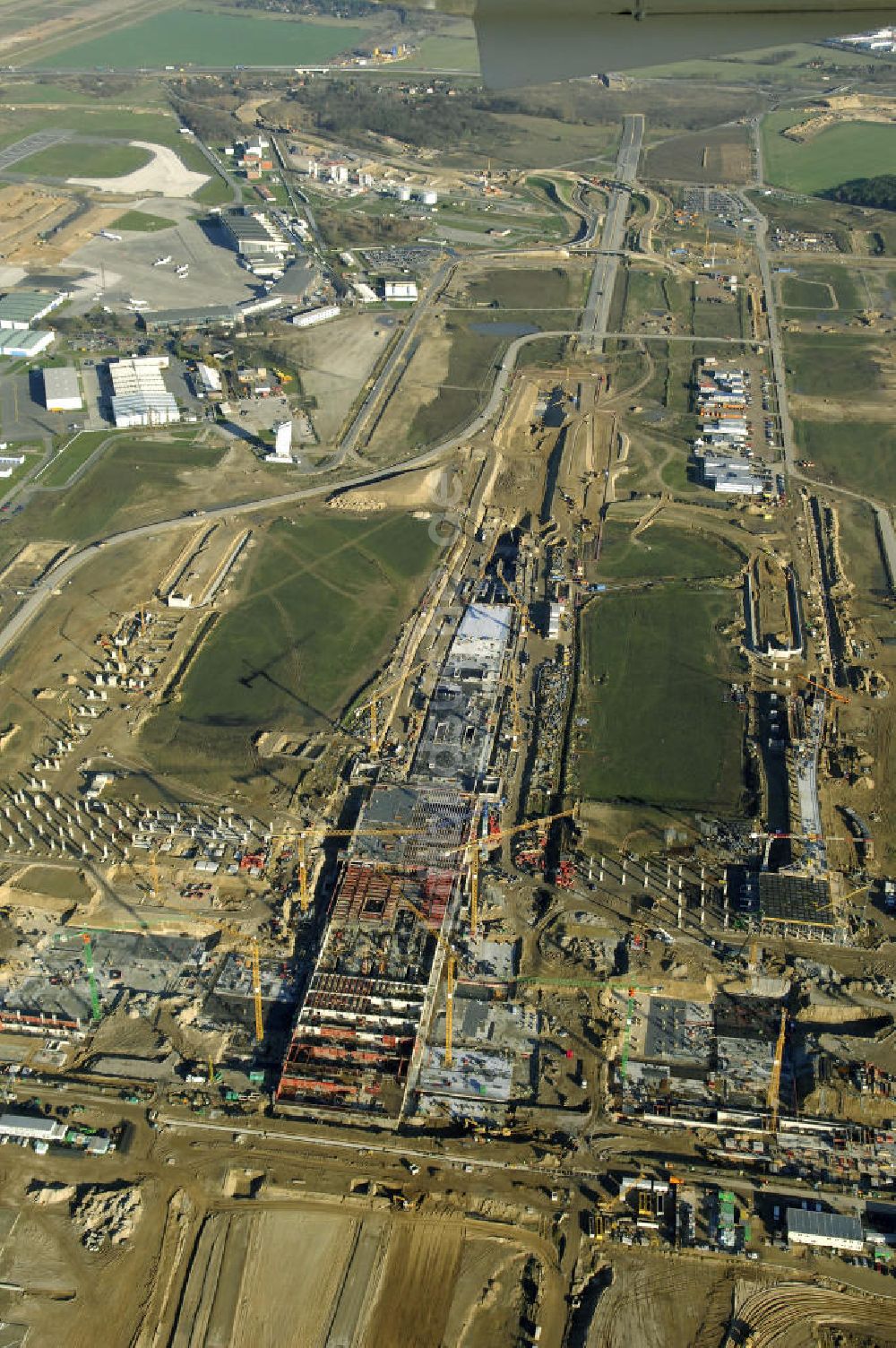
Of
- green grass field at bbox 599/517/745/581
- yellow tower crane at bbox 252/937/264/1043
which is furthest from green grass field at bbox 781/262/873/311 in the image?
yellow tower crane at bbox 252/937/264/1043

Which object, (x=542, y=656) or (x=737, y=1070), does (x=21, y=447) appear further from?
(x=737, y=1070)

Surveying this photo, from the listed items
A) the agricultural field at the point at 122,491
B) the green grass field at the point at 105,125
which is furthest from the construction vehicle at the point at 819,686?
the green grass field at the point at 105,125

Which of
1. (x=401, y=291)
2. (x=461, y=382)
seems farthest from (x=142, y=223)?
(x=461, y=382)

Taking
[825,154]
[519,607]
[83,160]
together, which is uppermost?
[83,160]

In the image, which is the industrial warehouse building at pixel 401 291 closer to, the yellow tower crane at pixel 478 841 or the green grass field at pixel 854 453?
the green grass field at pixel 854 453

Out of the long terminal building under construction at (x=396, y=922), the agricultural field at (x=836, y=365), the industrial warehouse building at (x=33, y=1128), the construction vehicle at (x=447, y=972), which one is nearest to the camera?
the industrial warehouse building at (x=33, y=1128)

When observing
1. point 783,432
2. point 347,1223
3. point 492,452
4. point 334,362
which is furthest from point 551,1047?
point 334,362

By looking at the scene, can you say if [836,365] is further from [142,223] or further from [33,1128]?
[33,1128]
